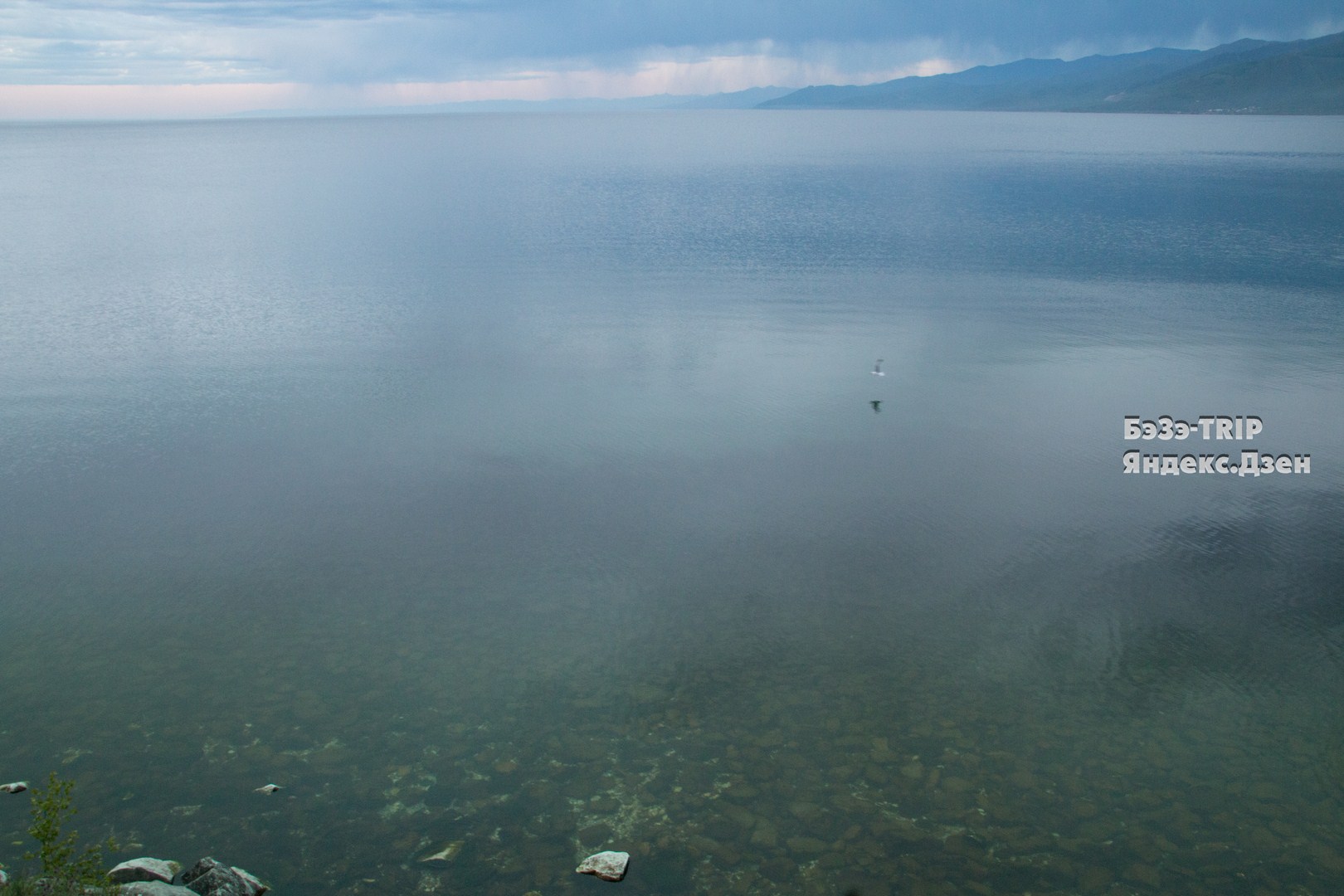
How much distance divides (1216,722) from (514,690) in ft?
46.5

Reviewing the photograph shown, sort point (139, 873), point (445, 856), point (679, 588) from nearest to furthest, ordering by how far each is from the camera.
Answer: point (139, 873) < point (445, 856) < point (679, 588)

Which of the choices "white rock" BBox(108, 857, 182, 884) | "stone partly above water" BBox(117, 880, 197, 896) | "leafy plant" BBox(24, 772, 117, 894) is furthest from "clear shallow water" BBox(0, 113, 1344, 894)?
"leafy plant" BBox(24, 772, 117, 894)

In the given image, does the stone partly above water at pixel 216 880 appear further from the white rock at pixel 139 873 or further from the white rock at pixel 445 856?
the white rock at pixel 445 856

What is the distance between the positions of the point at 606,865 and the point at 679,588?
31.5ft

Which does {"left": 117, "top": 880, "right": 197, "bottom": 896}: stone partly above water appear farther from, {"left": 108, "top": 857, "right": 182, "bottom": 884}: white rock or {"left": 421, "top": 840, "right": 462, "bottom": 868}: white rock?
{"left": 421, "top": 840, "right": 462, "bottom": 868}: white rock

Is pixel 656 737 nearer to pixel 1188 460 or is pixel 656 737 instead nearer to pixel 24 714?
pixel 24 714

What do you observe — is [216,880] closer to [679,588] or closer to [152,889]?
[152,889]

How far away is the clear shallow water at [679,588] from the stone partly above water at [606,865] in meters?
0.31

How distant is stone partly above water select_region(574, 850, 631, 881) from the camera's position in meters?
15.5

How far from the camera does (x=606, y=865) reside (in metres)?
15.6

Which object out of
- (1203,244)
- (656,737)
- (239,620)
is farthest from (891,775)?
(1203,244)

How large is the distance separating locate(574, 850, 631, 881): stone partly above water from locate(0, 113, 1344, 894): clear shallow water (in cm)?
31

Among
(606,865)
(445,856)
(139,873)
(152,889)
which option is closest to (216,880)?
(152,889)

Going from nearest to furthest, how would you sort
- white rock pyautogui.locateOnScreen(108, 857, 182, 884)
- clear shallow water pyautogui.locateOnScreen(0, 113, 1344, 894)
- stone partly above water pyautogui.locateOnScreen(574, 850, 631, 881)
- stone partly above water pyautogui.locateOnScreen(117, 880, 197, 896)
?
stone partly above water pyautogui.locateOnScreen(117, 880, 197, 896), white rock pyautogui.locateOnScreen(108, 857, 182, 884), stone partly above water pyautogui.locateOnScreen(574, 850, 631, 881), clear shallow water pyautogui.locateOnScreen(0, 113, 1344, 894)
